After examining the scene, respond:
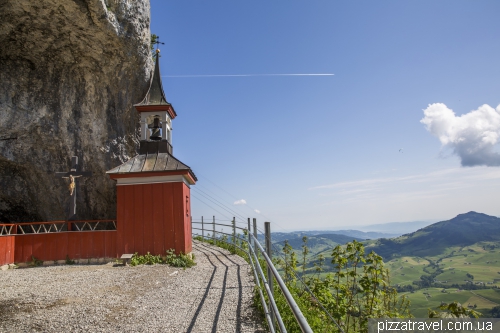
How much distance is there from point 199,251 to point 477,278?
4261 inches

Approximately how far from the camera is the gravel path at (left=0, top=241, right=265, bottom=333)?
570 centimetres

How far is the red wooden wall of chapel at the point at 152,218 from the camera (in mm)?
12203

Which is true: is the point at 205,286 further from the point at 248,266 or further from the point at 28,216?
the point at 28,216

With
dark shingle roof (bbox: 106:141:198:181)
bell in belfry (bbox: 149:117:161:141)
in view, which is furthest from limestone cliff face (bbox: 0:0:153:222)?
dark shingle roof (bbox: 106:141:198:181)

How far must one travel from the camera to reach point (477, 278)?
3772 inches

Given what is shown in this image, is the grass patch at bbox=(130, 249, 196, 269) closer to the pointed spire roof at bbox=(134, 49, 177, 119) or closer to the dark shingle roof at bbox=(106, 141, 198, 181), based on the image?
the dark shingle roof at bbox=(106, 141, 198, 181)

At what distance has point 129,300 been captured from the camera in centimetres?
719

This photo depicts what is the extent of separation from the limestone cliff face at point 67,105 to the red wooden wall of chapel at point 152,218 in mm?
3974

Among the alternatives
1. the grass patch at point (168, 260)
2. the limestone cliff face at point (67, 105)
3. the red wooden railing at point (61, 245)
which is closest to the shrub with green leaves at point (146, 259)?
the grass patch at point (168, 260)

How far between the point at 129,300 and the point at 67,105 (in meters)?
11.2

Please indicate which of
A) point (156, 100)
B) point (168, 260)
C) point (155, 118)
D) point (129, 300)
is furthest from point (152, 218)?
point (129, 300)

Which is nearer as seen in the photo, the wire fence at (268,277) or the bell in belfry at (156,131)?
the wire fence at (268,277)

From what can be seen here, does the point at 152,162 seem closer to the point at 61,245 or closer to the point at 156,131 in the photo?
the point at 156,131

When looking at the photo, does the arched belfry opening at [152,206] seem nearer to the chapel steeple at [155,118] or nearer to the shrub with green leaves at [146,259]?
the shrub with green leaves at [146,259]
